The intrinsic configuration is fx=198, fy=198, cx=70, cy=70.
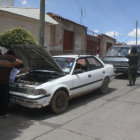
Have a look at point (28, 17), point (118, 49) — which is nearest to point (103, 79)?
point (118, 49)

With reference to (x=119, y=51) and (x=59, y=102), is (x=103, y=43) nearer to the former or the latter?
(x=119, y=51)

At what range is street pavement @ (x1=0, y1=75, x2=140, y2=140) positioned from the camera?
387cm

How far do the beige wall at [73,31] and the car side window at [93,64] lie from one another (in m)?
7.05

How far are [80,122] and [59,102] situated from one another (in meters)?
0.89

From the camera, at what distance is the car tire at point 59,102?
5.01 meters

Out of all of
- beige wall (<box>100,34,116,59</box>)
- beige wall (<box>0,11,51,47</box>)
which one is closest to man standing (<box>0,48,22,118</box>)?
beige wall (<box>0,11,51,47</box>)

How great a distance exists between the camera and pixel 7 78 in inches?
190

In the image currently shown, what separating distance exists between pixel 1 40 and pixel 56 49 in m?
5.78

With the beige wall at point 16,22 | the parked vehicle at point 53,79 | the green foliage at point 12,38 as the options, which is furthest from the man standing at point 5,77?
the beige wall at point 16,22

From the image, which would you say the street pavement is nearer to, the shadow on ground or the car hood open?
the shadow on ground

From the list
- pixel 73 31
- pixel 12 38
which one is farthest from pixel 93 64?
pixel 73 31

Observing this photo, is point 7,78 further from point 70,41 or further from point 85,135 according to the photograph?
point 70,41

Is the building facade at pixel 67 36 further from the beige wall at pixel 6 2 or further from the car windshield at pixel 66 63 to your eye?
the car windshield at pixel 66 63

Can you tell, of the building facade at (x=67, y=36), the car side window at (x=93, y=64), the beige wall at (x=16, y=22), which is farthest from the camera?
the building facade at (x=67, y=36)
